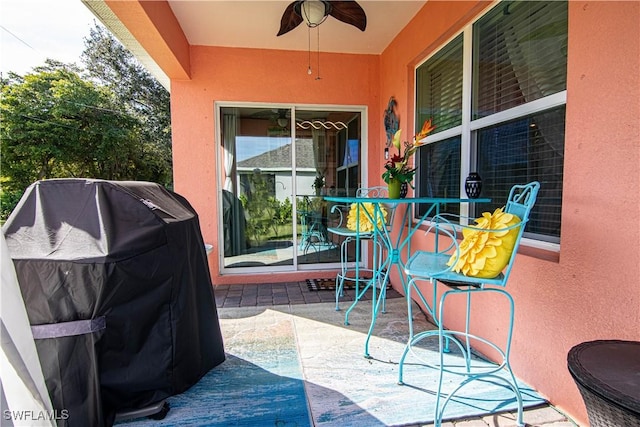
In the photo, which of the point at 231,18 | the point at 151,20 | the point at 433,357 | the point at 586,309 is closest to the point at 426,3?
the point at 231,18

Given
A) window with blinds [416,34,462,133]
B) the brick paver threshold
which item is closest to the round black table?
window with blinds [416,34,462,133]

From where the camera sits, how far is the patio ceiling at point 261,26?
106 inches

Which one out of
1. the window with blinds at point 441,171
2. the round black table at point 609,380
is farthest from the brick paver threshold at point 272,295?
the round black table at point 609,380

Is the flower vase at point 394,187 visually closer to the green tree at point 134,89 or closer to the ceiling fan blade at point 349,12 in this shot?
the ceiling fan blade at point 349,12

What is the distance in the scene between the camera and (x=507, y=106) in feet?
6.36

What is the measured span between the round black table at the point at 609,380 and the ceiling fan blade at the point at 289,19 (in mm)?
2901

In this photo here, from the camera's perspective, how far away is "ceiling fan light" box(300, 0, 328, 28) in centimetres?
240

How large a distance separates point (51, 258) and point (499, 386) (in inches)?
92.2

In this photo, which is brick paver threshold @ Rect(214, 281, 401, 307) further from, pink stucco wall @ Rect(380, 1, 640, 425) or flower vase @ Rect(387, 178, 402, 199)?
pink stucco wall @ Rect(380, 1, 640, 425)

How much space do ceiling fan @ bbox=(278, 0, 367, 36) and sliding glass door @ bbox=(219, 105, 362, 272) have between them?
1203mm

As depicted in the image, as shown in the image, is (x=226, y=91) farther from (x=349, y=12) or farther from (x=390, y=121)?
(x=390, y=121)

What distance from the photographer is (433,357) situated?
2.03m

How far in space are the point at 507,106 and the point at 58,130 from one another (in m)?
12.6

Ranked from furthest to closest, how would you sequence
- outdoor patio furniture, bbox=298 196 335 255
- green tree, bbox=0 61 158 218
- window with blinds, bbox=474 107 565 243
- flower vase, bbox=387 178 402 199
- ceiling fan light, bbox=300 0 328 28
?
green tree, bbox=0 61 158 218
outdoor patio furniture, bbox=298 196 335 255
ceiling fan light, bbox=300 0 328 28
flower vase, bbox=387 178 402 199
window with blinds, bbox=474 107 565 243
